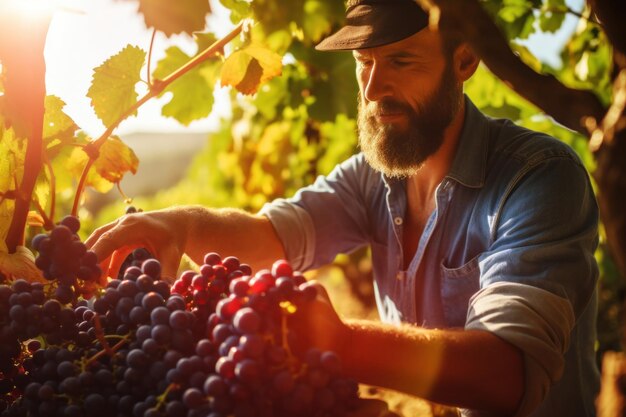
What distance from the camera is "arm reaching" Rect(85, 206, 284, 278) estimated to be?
1.35 metres

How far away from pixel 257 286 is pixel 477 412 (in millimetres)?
648

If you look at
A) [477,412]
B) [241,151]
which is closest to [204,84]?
[477,412]

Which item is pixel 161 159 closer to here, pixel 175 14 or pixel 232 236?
pixel 232 236

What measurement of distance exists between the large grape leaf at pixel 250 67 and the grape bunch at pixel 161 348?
0.71 m

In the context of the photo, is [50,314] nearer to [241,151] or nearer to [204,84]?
[204,84]

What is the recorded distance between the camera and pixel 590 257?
148 centimetres

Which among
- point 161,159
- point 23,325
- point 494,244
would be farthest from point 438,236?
point 161,159

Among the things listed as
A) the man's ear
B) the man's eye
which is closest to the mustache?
the man's eye

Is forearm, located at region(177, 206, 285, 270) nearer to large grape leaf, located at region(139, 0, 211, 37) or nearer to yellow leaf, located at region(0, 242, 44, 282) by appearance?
yellow leaf, located at region(0, 242, 44, 282)

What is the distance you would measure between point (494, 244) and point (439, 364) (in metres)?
0.53

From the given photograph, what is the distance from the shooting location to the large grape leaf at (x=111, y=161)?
1473 mm

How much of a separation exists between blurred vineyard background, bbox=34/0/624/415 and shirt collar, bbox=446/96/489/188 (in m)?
0.39

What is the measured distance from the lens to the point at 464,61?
6.48ft

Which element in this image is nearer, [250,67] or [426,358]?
[426,358]
